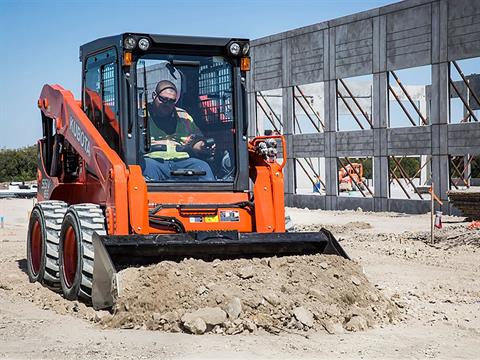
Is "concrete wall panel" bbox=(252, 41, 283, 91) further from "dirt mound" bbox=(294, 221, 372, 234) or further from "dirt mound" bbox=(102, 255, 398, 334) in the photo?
"dirt mound" bbox=(102, 255, 398, 334)

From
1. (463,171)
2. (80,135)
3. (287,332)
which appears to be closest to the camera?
(287,332)

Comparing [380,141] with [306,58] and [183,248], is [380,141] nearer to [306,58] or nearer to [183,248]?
[306,58]

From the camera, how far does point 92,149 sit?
33.2 ft

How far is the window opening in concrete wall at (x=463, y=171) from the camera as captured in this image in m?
31.6

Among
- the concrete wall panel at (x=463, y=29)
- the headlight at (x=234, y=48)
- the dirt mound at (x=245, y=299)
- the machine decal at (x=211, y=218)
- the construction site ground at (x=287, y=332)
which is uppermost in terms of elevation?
the concrete wall panel at (x=463, y=29)

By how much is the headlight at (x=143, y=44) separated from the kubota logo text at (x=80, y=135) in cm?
147

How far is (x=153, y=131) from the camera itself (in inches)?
383

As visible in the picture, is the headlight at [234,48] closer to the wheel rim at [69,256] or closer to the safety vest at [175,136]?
the safety vest at [175,136]

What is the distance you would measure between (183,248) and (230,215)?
111 centimetres

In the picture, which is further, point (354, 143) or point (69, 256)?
point (354, 143)

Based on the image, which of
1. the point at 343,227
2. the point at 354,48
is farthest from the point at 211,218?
the point at 354,48

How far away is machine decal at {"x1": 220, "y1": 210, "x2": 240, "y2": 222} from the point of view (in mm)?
9922

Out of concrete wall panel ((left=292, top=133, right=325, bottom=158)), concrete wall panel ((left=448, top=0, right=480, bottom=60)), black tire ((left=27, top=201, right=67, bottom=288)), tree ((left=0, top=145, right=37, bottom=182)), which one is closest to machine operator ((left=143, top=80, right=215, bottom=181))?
black tire ((left=27, top=201, right=67, bottom=288))

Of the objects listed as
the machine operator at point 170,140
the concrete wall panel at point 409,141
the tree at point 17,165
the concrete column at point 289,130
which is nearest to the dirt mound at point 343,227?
the concrete wall panel at point 409,141
